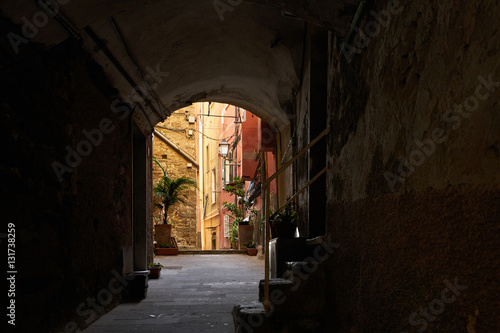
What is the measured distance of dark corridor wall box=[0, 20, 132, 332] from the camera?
237cm

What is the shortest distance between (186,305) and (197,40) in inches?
124

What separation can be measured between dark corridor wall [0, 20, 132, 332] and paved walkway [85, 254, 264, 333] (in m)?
0.32

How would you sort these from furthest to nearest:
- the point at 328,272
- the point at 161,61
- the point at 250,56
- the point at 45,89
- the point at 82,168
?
the point at 250,56, the point at 161,61, the point at 82,168, the point at 328,272, the point at 45,89

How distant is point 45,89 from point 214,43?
241 centimetres

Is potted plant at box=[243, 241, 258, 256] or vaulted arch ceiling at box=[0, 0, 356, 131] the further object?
potted plant at box=[243, 241, 258, 256]

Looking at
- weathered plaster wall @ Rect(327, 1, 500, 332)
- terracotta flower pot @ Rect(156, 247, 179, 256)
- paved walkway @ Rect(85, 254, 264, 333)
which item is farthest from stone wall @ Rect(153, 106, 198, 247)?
weathered plaster wall @ Rect(327, 1, 500, 332)

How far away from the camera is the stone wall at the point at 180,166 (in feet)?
54.9

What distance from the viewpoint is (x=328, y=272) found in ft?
10.7

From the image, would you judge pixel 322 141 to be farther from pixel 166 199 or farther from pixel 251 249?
pixel 166 199

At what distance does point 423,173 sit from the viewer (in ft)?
5.58

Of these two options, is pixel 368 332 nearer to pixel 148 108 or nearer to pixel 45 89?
pixel 45 89

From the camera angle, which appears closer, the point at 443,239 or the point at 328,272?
the point at 443,239

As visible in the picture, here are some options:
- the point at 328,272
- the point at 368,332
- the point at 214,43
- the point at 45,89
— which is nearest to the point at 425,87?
the point at 368,332

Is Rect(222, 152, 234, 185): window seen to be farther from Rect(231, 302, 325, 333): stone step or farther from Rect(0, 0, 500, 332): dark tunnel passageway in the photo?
Rect(231, 302, 325, 333): stone step
